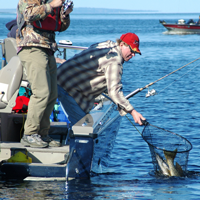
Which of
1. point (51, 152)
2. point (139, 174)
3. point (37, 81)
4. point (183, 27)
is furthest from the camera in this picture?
point (183, 27)

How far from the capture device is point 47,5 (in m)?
3.89

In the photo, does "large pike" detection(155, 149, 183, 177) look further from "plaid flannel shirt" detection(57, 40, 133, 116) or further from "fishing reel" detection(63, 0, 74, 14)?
"fishing reel" detection(63, 0, 74, 14)

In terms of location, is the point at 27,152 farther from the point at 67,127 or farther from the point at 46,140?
the point at 67,127

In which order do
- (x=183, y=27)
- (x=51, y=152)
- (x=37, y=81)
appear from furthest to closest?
(x=183, y=27) < (x=51, y=152) < (x=37, y=81)

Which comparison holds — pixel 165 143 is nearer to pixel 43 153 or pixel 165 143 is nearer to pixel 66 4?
pixel 43 153

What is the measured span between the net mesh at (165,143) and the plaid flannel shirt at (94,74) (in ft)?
2.01

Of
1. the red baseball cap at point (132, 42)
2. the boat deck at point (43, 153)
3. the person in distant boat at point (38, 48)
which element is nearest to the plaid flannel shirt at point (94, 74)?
the red baseball cap at point (132, 42)

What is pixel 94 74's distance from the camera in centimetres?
448

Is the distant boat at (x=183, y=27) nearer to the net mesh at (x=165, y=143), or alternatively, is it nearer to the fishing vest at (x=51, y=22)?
the net mesh at (x=165, y=143)

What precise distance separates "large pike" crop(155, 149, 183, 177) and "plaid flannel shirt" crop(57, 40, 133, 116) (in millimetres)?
755

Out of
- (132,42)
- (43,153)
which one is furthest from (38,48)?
(43,153)

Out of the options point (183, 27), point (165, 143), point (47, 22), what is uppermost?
point (47, 22)

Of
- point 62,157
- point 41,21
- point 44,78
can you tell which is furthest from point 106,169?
point 41,21

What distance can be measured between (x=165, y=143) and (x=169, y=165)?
0.39 meters
